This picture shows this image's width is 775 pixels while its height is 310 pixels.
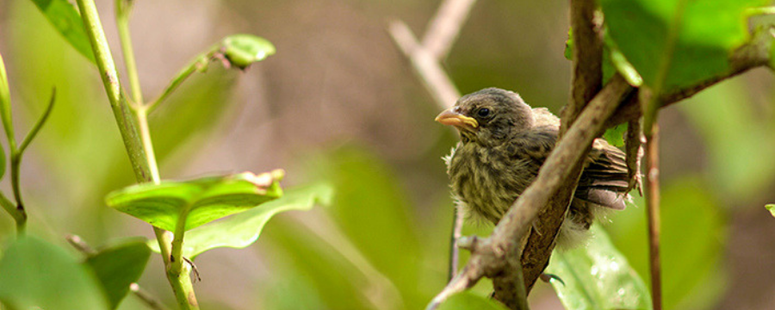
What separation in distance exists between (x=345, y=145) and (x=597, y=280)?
1.14 meters

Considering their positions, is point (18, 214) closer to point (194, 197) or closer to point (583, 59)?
point (194, 197)

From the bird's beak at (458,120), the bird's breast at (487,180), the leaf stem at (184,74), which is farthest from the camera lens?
the bird's beak at (458,120)

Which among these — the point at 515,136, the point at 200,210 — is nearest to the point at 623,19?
the point at 200,210

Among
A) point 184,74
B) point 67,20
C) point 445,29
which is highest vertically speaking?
point 445,29

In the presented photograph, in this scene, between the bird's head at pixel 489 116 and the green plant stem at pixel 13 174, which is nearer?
the green plant stem at pixel 13 174

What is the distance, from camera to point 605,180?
1.89m

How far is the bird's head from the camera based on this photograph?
2266 mm

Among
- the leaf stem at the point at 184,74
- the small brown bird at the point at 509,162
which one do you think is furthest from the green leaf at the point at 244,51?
the small brown bird at the point at 509,162

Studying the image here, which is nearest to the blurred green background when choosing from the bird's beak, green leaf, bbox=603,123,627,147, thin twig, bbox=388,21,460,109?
the bird's beak

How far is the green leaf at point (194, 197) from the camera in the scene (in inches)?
32.8

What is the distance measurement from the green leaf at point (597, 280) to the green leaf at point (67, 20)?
3.09ft

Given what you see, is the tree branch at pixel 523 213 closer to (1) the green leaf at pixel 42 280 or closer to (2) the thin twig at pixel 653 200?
(2) the thin twig at pixel 653 200

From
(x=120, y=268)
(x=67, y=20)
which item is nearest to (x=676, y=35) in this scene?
(x=120, y=268)

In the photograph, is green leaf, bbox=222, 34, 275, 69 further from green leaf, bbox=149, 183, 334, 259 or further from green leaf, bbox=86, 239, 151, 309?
green leaf, bbox=86, 239, 151, 309
